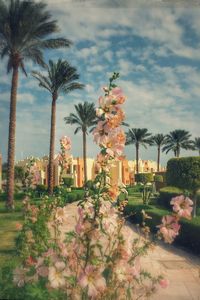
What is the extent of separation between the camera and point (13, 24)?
579 inches

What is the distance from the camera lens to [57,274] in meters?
2.20

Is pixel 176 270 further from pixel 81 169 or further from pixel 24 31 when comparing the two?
pixel 81 169

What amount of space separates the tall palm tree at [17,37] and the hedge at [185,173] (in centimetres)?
600

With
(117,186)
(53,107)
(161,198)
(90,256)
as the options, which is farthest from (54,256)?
(53,107)

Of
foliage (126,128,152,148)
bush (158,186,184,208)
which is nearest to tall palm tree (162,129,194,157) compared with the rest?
foliage (126,128,152,148)

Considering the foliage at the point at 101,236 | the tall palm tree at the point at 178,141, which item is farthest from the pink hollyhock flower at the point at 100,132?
the tall palm tree at the point at 178,141

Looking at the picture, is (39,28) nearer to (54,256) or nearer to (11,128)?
(11,128)

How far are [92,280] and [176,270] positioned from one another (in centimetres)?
444

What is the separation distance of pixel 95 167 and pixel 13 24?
13.5 metres

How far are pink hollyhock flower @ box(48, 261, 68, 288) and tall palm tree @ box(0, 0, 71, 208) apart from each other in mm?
12938

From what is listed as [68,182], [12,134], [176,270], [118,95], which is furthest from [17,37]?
Answer: [118,95]

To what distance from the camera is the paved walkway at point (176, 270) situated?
4.89 meters

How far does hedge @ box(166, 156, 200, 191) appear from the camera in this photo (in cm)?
1230

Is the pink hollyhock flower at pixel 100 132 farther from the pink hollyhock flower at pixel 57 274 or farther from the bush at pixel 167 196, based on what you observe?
the bush at pixel 167 196
